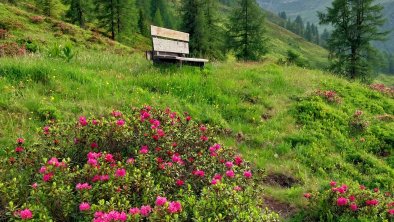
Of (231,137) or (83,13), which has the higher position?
(83,13)

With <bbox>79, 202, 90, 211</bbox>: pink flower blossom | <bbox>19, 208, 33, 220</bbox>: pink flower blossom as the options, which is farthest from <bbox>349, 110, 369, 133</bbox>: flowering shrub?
→ <bbox>19, 208, 33, 220</bbox>: pink flower blossom

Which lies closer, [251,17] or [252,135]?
[252,135]

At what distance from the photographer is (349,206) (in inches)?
249

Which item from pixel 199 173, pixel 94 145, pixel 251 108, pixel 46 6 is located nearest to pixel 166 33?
pixel 251 108

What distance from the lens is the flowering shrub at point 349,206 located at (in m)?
6.21

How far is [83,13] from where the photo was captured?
6544 centimetres

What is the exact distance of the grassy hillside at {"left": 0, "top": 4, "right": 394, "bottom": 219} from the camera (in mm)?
8586

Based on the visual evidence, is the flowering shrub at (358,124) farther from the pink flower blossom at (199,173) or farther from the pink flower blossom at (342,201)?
the pink flower blossom at (199,173)

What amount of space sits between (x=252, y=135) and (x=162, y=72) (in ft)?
14.7

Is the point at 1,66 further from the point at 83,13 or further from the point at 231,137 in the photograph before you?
the point at 83,13

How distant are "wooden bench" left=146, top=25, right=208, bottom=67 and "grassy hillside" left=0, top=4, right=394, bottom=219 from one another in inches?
17.5

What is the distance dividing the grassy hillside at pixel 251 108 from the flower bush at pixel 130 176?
1.69 m

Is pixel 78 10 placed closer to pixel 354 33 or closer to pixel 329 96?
pixel 354 33

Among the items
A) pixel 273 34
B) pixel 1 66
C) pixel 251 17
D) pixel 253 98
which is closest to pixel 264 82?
pixel 253 98
